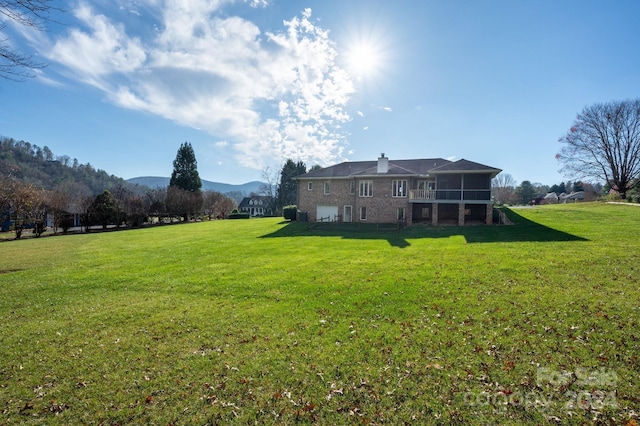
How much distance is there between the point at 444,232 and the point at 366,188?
995cm

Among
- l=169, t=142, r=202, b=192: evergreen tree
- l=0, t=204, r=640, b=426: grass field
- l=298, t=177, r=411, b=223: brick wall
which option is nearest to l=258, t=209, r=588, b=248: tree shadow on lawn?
l=298, t=177, r=411, b=223: brick wall

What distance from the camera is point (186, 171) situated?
5809 centimetres

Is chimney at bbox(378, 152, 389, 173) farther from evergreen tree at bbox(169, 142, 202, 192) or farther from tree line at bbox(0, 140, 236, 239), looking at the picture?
evergreen tree at bbox(169, 142, 202, 192)

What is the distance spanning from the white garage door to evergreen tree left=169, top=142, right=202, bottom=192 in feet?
117

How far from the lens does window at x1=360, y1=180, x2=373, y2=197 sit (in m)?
28.8

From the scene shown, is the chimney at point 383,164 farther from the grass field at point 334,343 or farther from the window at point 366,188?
the grass field at point 334,343

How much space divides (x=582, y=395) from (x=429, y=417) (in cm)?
252

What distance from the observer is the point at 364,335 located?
6.49 metres

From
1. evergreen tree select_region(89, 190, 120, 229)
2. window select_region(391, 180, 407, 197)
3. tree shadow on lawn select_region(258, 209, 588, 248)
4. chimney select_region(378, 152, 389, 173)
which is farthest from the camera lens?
evergreen tree select_region(89, 190, 120, 229)

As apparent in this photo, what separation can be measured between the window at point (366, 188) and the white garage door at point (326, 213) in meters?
3.60

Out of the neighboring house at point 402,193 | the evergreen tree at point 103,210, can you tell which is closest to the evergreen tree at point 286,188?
the evergreen tree at point 103,210

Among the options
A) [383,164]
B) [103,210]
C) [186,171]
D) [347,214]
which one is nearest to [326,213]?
[347,214]

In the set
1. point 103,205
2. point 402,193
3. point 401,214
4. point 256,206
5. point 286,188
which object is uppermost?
point 286,188

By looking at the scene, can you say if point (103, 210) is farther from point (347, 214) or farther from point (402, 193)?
point (402, 193)
